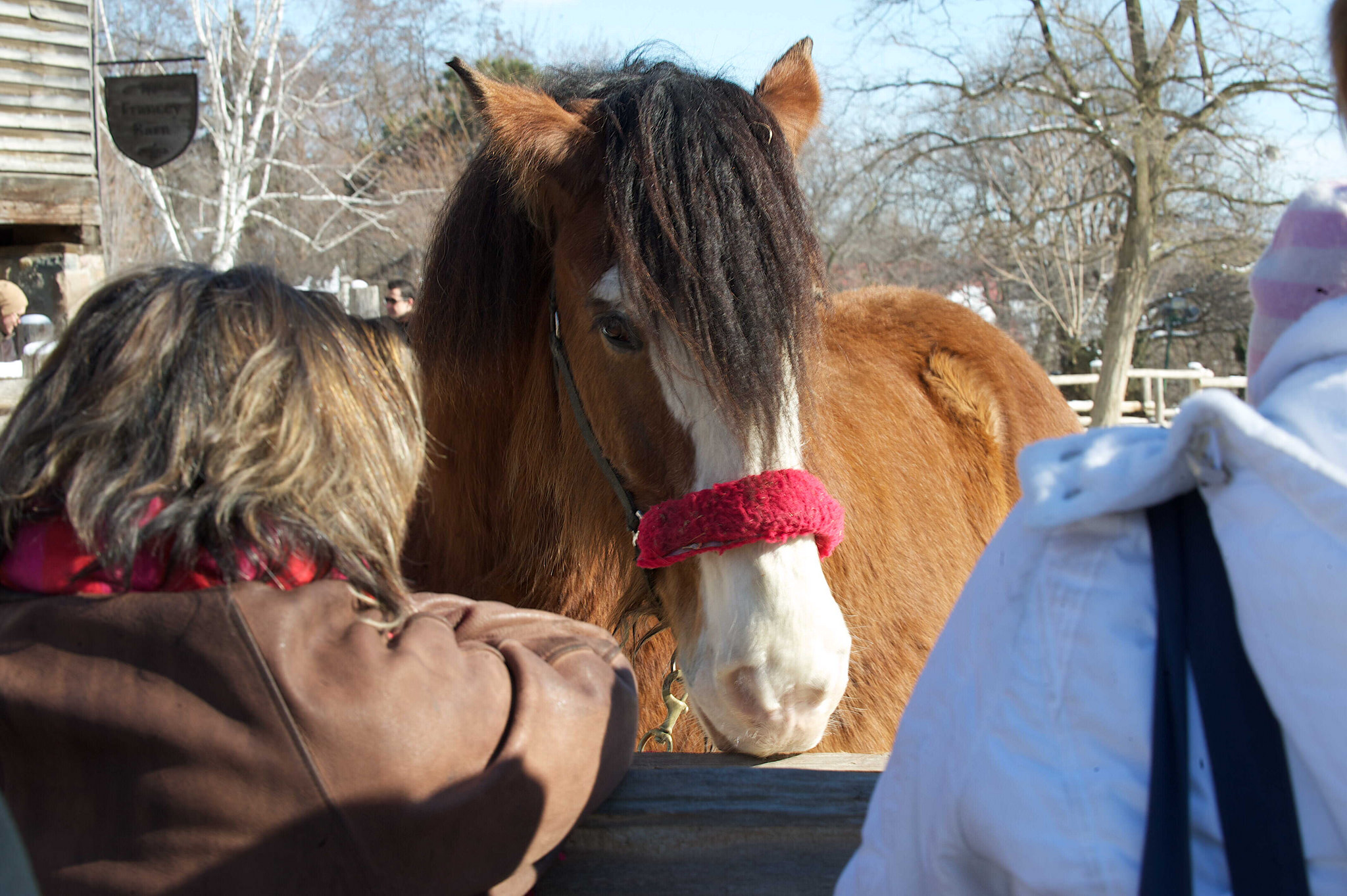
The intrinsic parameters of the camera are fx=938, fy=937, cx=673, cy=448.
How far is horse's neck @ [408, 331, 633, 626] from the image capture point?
7.18ft

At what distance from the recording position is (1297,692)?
0.65 m

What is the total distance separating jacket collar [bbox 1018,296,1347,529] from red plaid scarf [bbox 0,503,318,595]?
822 millimetres

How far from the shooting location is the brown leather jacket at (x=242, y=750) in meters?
0.98

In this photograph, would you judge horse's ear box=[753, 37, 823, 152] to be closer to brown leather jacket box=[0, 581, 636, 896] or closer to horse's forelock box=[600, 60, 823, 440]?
horse's forelock box=[600, 60, 823, 440]

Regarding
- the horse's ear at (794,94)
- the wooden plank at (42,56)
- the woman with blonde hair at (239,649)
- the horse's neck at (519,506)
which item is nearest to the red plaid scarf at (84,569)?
the woman with blonde hair at (239,649)

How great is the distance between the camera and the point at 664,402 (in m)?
1.89

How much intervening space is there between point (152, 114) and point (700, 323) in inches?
470

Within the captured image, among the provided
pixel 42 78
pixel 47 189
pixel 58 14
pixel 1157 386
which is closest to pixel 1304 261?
pixel 47 189

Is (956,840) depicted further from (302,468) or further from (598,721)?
(302,468)

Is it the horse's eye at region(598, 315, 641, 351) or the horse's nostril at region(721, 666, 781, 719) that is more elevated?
the horse's eye at region(598, 315, 641, 351)

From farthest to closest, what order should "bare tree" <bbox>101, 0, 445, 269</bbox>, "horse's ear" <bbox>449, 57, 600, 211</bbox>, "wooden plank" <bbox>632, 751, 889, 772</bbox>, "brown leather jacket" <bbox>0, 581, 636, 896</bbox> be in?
"bare tree" <bbox>101, 0, 445, 269</bbox>
"horse's ear" <bbox>449, 57, 600, 211</bbox>
"wooden plank" <bbox>632, 751, 889, 772</bbox>
"brown leather jacket" <bbox>0, 581, 636, 896</bbox>

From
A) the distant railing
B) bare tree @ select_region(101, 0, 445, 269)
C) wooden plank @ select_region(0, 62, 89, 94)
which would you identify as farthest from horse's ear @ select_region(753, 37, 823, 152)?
bare tree @ select_region(101, 0, 445, 269)

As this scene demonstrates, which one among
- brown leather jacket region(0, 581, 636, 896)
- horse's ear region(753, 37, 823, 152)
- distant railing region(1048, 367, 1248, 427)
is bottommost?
distant railing region(1048, 367, 1248, 427)

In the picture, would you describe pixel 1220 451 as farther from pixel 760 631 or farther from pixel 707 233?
pixel 707 233
